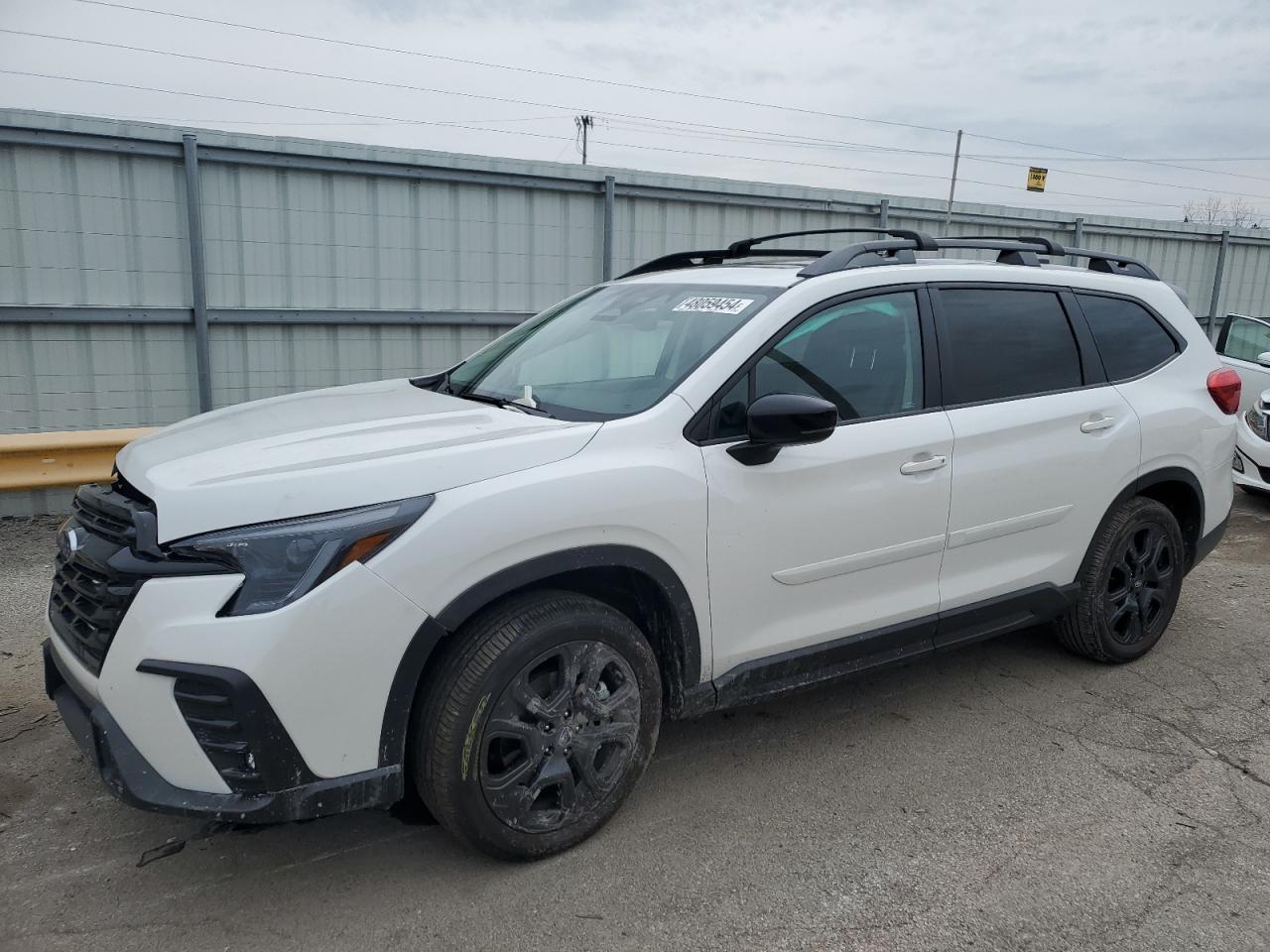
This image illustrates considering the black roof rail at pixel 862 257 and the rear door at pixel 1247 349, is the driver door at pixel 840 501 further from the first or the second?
the rear door at pixel 1247 349

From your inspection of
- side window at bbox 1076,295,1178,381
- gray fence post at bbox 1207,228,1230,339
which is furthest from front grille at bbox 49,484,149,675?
gray fence post at bbox 1207,228,1230,339

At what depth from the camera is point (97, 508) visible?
2832 millimetres

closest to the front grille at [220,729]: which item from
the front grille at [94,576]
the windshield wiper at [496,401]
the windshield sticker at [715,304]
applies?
the front grille at [94,576]

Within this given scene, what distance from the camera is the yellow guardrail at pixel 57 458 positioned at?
20.1 ft

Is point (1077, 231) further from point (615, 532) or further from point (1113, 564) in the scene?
point (615, 532)

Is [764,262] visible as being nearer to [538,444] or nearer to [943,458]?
[943,458]

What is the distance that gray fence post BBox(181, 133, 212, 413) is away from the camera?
7.12 metres

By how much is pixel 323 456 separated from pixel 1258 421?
7522 mm

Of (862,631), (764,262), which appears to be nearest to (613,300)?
(764,262)

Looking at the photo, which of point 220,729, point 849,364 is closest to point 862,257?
point 849,364

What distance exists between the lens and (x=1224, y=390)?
15.1ft

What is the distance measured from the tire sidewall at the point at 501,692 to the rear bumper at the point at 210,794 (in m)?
0.20

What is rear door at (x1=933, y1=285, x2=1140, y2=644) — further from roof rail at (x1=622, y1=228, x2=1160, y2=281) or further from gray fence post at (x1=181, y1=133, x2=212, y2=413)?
gray fence post at (x1=181, y1=133, x2=212, y2=413)

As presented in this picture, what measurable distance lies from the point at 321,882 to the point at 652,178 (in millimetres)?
7553
